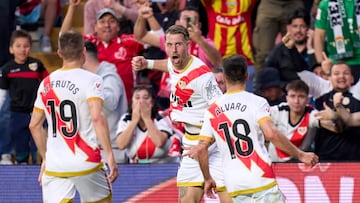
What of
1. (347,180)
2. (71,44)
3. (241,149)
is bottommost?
(347,180)

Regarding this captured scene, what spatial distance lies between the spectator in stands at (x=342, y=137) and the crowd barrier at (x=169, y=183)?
791 millimetres

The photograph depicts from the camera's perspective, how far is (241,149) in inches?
377

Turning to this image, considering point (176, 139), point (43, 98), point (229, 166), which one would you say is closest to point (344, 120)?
point (176, 139)

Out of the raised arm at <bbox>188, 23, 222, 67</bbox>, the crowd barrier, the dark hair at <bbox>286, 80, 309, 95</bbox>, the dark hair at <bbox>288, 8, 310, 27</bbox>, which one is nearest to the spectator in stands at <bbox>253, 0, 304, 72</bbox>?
the dark hair at <bbox>288, 8, 310, 27</bbox>

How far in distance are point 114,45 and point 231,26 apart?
171 cm

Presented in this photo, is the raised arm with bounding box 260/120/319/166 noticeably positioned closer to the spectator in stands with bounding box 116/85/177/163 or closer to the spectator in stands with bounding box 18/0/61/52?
the spectator in stands with bounding box 116/85/177/163

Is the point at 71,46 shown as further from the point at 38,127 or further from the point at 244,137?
the point at 244,137

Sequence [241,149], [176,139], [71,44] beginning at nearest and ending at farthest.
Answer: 1. [241,149]
2. [71,44]
3. [176,139]

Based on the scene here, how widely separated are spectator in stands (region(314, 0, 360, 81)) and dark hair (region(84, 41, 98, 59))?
2981 millimetres

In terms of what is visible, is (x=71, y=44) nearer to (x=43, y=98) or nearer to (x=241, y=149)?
(x=43, y=98)

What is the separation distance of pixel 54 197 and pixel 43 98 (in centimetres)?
97

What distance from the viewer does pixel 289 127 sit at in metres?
12.6

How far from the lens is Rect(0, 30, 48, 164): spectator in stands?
43.7 ft

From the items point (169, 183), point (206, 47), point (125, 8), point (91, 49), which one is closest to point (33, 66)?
point (91, 49)
